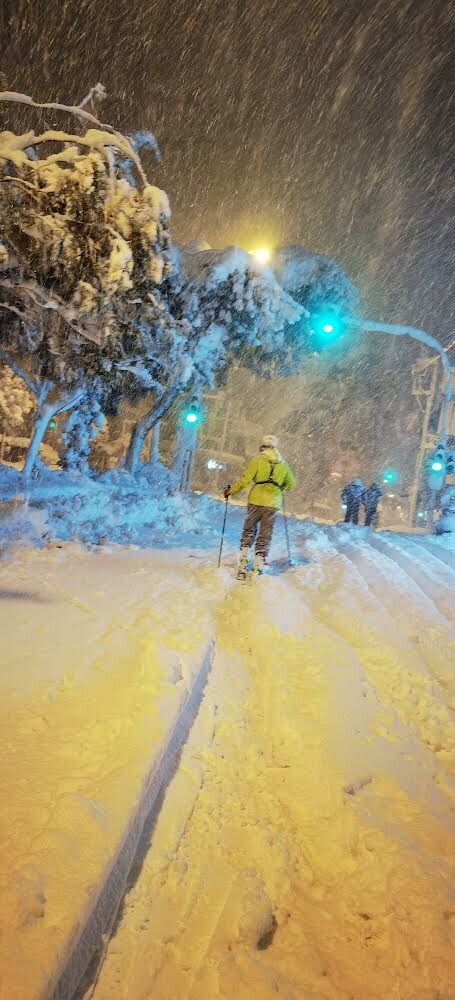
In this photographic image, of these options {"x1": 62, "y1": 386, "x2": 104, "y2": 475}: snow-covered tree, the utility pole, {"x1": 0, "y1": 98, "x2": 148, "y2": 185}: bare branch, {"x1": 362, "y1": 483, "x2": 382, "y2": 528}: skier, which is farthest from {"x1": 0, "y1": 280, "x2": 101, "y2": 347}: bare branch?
the utility pole

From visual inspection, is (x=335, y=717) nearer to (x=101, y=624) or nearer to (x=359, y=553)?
(x=101, y=624)

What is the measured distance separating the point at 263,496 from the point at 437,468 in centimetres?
1263

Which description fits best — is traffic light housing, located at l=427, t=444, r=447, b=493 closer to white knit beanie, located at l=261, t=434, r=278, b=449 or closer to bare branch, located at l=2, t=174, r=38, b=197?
white knit beanie, located at l=261, t=434, r=278, b=449

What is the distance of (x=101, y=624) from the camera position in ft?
14.0

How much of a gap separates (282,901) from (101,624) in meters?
2.69

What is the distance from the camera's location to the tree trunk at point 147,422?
17844mm

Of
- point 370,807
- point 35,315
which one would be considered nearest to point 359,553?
point 370,807

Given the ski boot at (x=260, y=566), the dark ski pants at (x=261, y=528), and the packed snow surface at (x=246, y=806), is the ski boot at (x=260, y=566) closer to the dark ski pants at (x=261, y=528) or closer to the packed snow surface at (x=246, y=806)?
the dark ski pants at (x=261, y=528)

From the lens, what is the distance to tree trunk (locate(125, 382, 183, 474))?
1784 cm

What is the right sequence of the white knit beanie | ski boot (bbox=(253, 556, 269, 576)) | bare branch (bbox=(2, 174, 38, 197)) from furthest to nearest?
the white knit beanie → ski boot (bbox=(253, 556, 269, 576)) → bare branch (bbox=(2, 174, 38, 197))

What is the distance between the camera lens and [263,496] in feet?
24.1

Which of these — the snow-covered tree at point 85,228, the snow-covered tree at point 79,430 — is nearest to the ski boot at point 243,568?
the snow-covered tree at point 85,228

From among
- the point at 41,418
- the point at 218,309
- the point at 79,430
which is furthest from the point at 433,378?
the point at 41,418

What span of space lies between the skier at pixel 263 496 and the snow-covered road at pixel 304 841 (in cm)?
273
